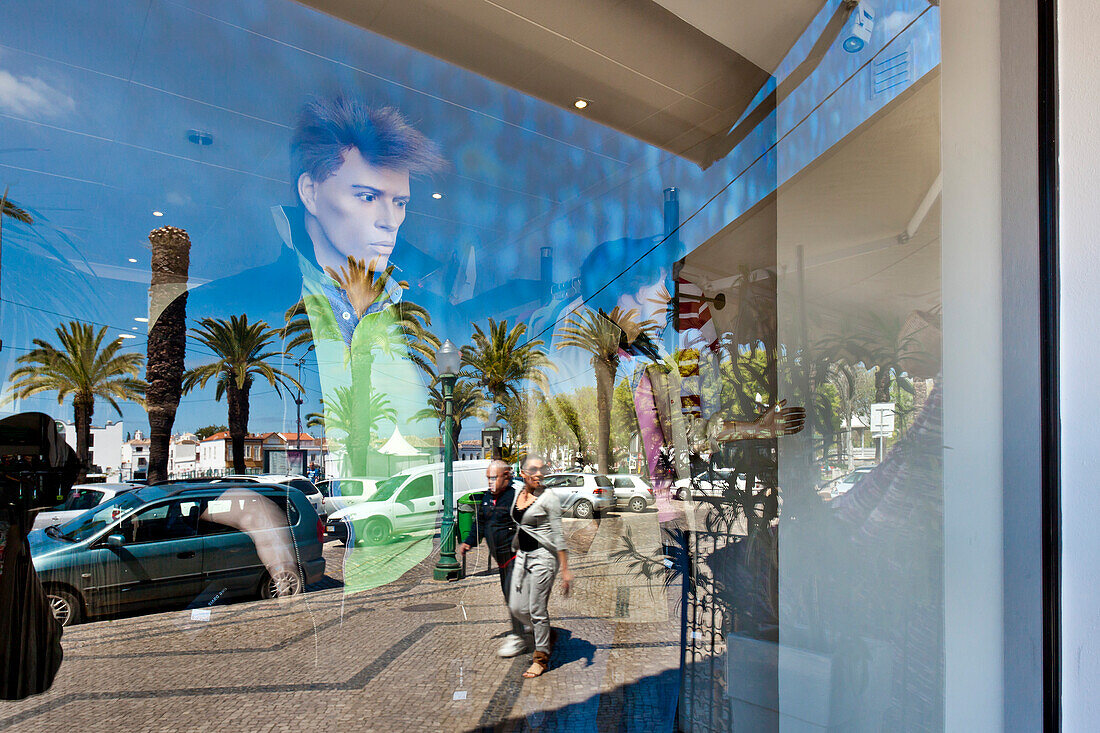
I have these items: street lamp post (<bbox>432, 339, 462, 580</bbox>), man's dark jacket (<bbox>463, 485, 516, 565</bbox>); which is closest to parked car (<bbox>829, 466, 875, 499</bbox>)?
man's dark jacket (<bbox>463, 485, 516, 565</bbox>)

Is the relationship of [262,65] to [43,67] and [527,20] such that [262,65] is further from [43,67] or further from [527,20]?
[527,20]

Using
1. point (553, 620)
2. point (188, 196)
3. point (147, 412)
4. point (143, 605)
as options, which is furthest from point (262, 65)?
point (553, 620)

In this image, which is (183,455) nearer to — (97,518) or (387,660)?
(97,518)

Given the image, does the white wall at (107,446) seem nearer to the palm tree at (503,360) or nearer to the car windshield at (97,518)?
the car windshield at (97,518)

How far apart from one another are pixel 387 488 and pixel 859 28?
5.32 ft

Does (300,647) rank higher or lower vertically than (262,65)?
lower

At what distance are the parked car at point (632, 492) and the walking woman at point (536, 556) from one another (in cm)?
20

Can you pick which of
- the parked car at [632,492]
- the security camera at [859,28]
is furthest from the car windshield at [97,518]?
the security camera at [859,28]

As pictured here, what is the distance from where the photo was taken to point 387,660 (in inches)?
45.4

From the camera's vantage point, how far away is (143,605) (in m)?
0.91

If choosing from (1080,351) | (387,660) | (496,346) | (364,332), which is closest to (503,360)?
(496,346)

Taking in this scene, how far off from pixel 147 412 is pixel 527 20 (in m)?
1.10

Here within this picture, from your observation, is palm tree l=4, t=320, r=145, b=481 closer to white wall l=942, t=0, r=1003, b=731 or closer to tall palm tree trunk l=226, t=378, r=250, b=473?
tall palm tree trunk l=226, t=378, r=250, b=473

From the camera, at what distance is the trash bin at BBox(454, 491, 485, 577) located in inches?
47.1
